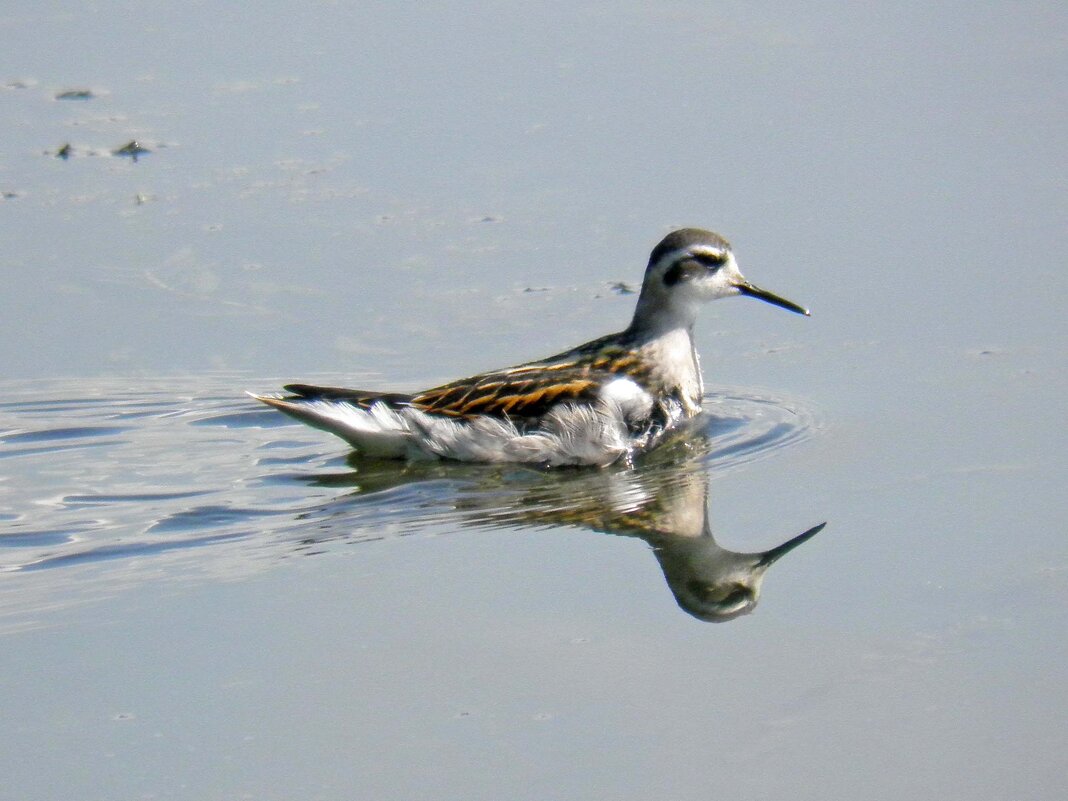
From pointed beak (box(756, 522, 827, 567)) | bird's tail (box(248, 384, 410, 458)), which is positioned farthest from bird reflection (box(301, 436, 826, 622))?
bird's tail (box(248, 384, 410, 458))

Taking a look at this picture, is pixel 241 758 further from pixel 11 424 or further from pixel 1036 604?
pixel 11 424

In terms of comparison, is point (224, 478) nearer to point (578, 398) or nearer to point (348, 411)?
point (348, 411)

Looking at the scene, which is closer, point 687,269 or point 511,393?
point 511,393

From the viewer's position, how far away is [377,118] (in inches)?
526

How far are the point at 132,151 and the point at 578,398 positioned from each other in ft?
16.4

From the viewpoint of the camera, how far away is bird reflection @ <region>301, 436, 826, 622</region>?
790 cm

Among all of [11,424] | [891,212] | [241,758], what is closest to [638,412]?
[891,212]

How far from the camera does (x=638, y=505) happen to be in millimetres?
9078

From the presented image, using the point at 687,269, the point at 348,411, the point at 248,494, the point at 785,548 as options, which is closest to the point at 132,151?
the point at 348,411

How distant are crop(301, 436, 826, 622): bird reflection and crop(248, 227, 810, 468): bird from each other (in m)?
0.13

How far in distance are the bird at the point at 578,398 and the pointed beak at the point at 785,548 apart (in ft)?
5.91

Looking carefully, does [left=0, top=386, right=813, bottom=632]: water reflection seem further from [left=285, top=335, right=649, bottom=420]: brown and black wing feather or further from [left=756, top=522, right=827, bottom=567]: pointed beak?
[left=285, top=335, right=649, bottom=420]: brown and black wing feather

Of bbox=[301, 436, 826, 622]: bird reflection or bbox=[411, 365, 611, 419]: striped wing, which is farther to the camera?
bbox=[411, 365, 611, 419]: striped wing

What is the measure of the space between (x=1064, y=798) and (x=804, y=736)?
3.02 feet
